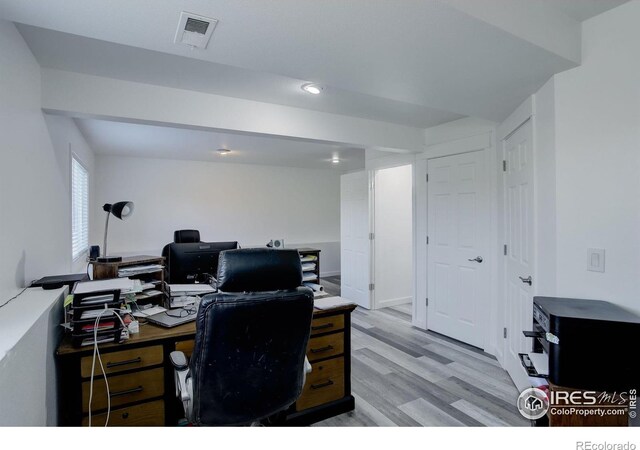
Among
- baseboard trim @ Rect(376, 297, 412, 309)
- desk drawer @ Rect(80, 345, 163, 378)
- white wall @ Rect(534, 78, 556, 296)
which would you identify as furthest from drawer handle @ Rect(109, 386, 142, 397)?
baseboard trim @ Rect(376, 297, 412, 309)

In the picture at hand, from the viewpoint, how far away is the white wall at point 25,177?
157 centimetres

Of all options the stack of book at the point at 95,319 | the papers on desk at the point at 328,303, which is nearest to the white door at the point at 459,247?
the papers on desk at the point at 328,303

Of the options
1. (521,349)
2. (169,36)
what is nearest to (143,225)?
(169,36)

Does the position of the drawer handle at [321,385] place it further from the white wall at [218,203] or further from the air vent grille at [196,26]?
the white wall at [218,203]

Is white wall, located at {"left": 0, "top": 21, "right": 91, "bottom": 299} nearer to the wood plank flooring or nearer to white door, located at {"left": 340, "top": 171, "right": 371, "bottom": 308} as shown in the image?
the wood plank flooring

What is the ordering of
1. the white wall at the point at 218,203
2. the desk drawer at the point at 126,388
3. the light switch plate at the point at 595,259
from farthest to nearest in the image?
1. the white wall at the point at 218,203
2. the light switch plate at the point at 595,259
3. the desk drawer at the point at 126,388

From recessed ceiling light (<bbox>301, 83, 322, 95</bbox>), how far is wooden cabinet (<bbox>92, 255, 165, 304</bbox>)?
1715 millimetres

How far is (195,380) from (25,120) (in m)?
1.73

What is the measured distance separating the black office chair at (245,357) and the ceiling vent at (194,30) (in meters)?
1.12

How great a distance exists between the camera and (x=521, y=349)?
8.55 feet

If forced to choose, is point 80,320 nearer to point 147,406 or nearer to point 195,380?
point 147,406

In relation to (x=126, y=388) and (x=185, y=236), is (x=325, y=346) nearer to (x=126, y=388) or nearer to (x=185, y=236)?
(x=126, y=388)

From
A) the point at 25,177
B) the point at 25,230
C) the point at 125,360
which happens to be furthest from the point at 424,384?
the point at 25,177

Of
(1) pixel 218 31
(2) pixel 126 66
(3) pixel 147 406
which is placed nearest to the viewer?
(1) pixel 218 31
